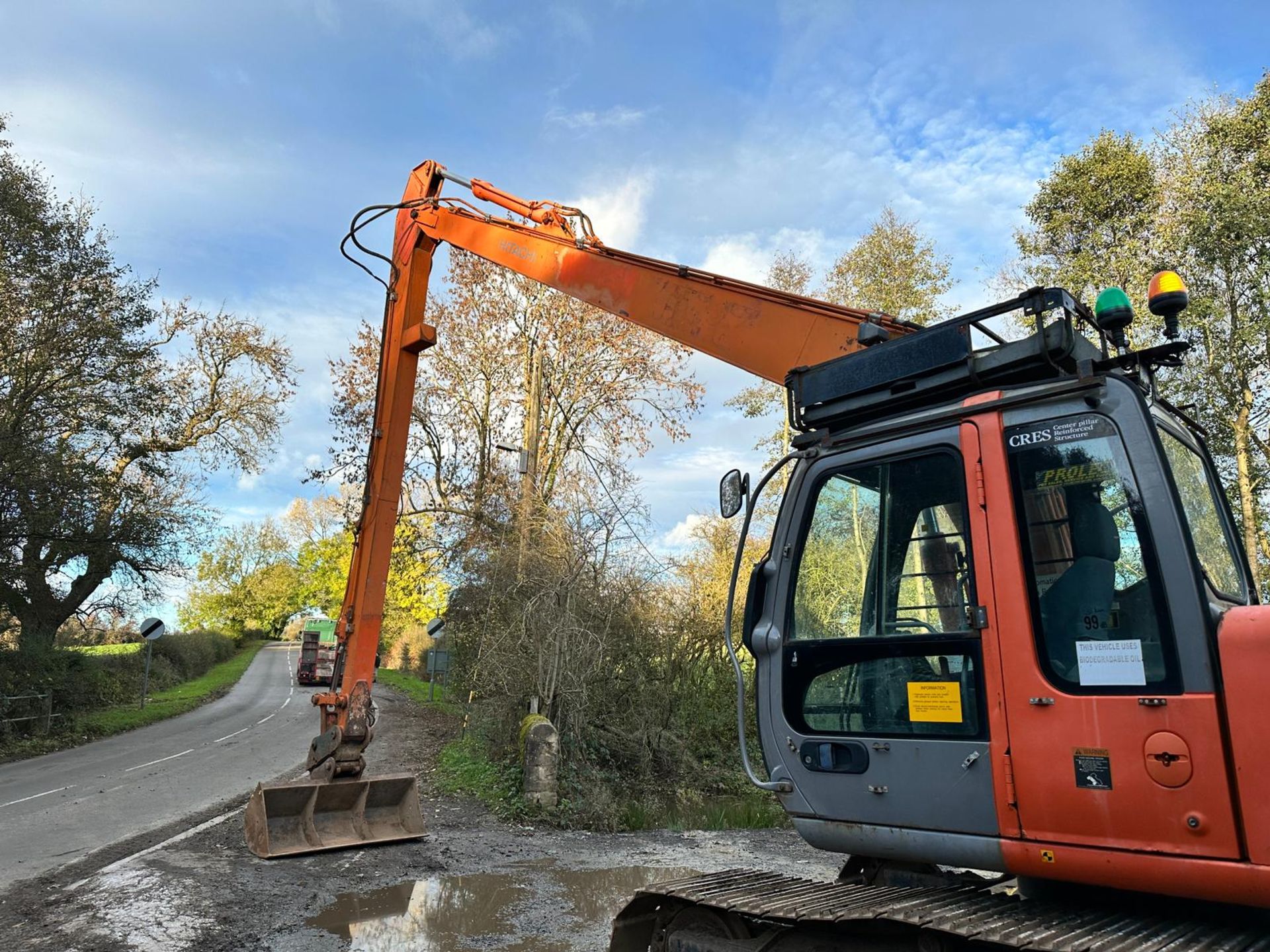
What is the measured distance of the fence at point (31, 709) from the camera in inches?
658

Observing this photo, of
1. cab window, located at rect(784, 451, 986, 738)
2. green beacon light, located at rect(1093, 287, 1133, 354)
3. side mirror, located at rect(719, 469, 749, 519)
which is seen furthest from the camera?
side mirror, located at rect(719, 469, 749, 519)

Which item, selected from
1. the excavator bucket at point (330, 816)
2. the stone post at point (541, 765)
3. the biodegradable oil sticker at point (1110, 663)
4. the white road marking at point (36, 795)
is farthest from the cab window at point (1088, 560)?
the white road marking at point (36, 795)

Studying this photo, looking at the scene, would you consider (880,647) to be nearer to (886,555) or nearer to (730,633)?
(886,555)

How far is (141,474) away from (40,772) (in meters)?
9.37

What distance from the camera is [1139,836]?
2506 millimetres

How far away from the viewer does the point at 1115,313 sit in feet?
10.5

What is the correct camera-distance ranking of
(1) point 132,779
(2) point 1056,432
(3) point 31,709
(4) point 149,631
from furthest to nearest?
(4) point 149,631 → (3) point 31,709 → (1) point 132,779 → (2) point 1056,432

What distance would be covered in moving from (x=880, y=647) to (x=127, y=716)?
23765 millimetres

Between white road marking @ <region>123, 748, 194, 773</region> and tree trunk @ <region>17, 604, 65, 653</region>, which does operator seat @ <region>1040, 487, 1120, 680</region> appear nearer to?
white road marking @ <region>123, 748, 194, 773</region>

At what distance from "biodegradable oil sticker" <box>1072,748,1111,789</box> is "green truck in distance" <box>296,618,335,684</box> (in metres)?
36.3

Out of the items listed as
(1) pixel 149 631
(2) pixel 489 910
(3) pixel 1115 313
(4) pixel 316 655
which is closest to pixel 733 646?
(3) pixel 1115 313

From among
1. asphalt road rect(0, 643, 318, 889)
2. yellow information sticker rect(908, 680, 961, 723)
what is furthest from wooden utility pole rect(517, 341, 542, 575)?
yellow information sticker rect(908, 680, 961, 723)

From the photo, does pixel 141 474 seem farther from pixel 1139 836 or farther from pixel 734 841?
pixel 1139 836

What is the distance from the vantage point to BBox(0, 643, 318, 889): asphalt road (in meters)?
8.43
